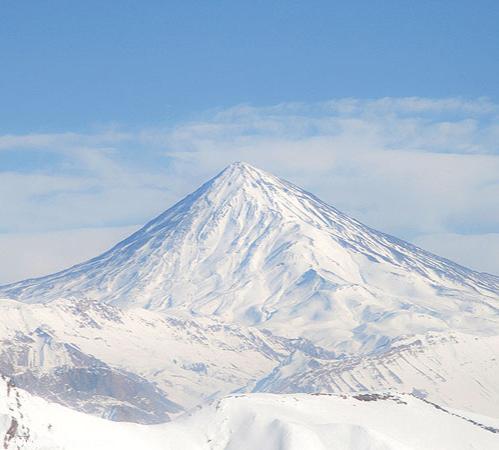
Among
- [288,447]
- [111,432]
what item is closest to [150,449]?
[111,432]

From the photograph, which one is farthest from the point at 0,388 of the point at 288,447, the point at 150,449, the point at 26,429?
the point at 288,447

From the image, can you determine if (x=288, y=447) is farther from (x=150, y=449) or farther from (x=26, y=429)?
(x=26, y=429)

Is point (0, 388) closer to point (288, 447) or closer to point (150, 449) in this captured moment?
point (150, 449)

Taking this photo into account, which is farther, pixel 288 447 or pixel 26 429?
pixel 288 447

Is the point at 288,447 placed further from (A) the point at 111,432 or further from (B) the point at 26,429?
(B) the point at 26,429

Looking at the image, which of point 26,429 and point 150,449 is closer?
point 26,429
